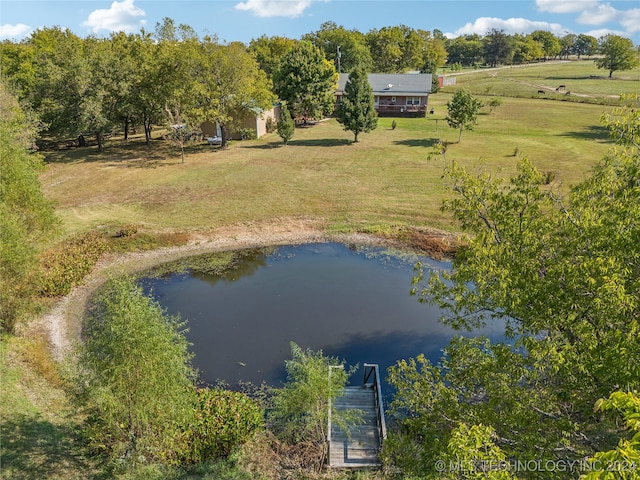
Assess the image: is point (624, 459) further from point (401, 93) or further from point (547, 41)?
point (547, 41)

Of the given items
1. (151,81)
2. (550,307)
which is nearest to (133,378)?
(550,307)

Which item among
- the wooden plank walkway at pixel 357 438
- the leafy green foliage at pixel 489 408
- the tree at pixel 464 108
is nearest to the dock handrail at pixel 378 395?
the wooden plank walkway at pixel 357 438

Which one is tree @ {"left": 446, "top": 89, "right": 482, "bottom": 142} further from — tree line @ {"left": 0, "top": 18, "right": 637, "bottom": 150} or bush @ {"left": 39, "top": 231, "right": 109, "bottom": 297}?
bush @ {"left": 39, "top": 231, "right": 109, "bottom": 297}

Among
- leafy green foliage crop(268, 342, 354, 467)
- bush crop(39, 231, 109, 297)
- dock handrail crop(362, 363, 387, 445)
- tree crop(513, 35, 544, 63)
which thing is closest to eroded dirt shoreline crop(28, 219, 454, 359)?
bush crop(39, 231, 109, 297)

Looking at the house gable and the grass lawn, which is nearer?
the grass lawn

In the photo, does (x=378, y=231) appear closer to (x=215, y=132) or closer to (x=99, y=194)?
(x=99, y=194)

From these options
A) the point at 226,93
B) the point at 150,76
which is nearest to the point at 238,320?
the point at 226,93
